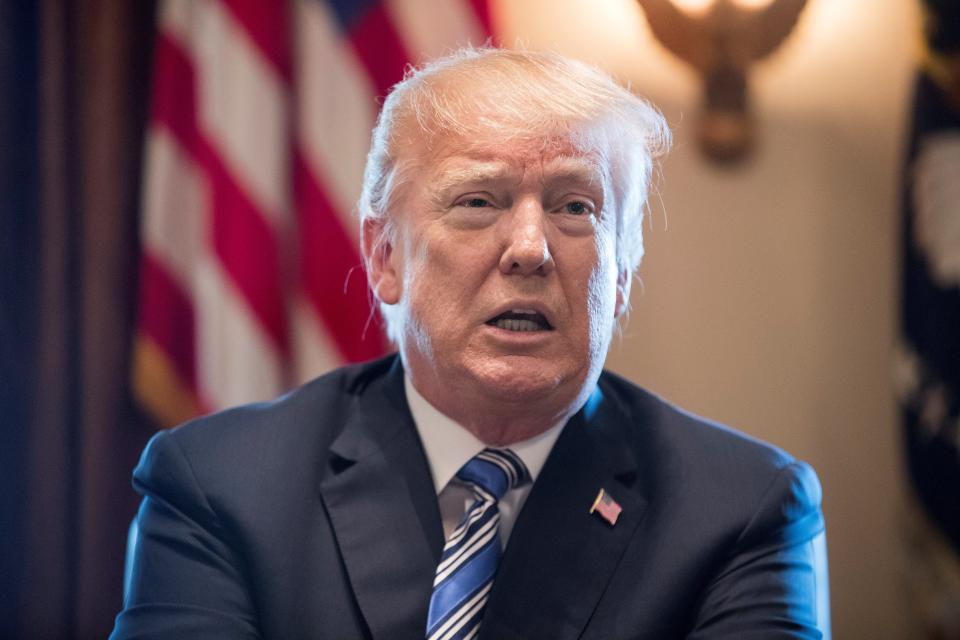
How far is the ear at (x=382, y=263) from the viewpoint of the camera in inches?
68.3

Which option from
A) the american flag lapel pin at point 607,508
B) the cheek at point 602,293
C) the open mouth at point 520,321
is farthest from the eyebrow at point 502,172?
the american flag lapel pin at point 607,508

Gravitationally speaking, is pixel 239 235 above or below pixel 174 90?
below

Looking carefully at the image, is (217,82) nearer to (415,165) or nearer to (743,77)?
(415,165)

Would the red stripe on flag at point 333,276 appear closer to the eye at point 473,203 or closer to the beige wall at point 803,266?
the beige wall at point 803,266

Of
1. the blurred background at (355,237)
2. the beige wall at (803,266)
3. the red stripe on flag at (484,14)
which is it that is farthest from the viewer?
the beige wall at (803,266)

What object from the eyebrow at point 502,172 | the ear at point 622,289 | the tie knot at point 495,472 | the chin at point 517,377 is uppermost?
the eyebrow at point 502,172

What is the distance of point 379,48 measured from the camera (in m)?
2.63

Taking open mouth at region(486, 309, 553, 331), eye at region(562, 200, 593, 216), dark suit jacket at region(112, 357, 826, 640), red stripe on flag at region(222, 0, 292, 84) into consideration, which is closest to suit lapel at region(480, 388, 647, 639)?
dark suit jacket at region(112, 357, 826, 640)

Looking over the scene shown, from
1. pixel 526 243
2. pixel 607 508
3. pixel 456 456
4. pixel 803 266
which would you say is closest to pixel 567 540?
pixel 607 508

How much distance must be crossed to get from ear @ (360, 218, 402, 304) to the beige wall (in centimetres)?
119

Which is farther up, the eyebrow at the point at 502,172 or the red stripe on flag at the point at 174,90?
the red stripe on flag at the point at 174,90

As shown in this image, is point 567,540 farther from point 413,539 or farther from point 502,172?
point 502,172

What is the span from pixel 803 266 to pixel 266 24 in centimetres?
168

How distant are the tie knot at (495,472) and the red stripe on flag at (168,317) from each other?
126cm
